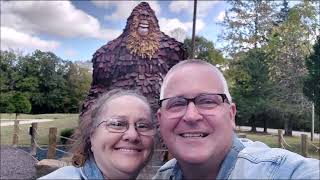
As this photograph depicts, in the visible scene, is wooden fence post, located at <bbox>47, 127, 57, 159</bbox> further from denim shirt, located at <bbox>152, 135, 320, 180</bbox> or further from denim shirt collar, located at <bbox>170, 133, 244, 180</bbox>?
denim shirt, located at <bbox>152, 135, 320, 180</bbox>

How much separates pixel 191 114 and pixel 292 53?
19.3 metres

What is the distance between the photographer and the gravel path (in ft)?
30.2

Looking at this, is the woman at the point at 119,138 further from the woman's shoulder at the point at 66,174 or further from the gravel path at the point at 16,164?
the gravel path at the point at 16,164

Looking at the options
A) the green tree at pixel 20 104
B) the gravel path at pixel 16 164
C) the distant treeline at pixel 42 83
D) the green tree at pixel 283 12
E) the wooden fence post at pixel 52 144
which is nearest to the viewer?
the wooden fence post at pixel 52 144

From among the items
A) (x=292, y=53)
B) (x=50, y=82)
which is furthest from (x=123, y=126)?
(x=50, y=82)

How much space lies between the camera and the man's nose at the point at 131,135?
5.18ft

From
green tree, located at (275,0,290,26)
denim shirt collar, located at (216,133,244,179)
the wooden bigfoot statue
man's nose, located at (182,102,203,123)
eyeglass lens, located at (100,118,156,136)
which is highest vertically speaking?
green tree, located at (275,0,290,26)

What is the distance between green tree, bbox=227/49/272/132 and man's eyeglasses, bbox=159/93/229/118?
20933 mm

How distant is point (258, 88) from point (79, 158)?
22.1m

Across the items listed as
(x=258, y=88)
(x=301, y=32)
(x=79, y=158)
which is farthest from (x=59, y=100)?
(x=79, y=158)

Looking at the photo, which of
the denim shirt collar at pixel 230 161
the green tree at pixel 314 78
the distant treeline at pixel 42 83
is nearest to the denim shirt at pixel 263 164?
the denim shirt collar at pixel 230 161

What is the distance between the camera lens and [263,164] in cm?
132

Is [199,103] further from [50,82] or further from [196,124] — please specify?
[50,82]

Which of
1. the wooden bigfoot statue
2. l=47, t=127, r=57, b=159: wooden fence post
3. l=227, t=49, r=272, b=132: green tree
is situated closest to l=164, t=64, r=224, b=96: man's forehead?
the wooden bigfoot statue
